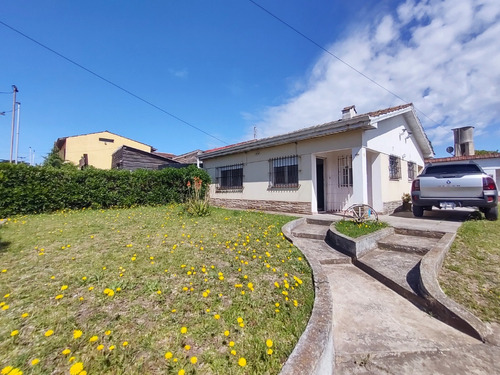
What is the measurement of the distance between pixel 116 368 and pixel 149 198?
9964 mm

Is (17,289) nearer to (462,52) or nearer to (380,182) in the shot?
(380,182)

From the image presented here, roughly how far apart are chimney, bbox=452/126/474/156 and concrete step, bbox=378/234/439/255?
17.1 meters

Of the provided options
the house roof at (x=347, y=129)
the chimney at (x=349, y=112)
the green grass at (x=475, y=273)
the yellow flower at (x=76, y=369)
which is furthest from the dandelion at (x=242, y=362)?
the chimney at (x=349, y=112)

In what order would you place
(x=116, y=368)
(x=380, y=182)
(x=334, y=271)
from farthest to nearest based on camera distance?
(x=380, y=182) < (x=334, y=271) < (x=116, y=368)

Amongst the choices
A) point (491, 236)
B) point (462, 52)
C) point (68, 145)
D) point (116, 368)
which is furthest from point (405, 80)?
point (68, 145)

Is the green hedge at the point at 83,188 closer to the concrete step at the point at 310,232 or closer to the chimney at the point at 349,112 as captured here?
the concrete step at the point at 310,232

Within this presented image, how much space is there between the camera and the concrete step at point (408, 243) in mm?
4150

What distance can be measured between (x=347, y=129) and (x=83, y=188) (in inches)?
409

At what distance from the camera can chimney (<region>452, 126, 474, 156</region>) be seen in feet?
52.1

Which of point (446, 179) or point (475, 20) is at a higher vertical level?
point (475, 20)

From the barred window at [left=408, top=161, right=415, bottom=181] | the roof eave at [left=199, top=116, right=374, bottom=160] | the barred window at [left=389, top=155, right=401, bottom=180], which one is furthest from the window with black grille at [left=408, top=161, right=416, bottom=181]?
the roof eave at [left=199, top=116, right=374, bottom=160]

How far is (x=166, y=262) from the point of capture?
3150mm

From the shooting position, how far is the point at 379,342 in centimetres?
216

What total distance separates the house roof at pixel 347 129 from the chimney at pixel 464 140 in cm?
596
